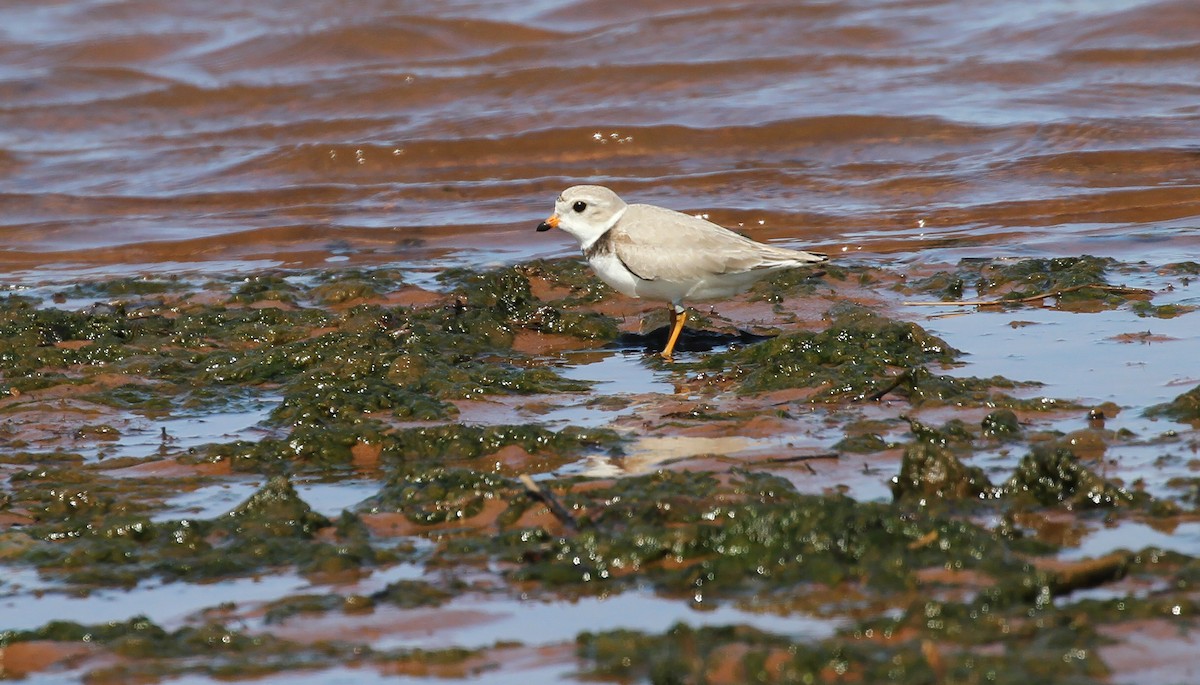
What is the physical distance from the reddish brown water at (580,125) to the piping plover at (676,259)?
2.63m

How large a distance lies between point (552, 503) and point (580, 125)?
940cm

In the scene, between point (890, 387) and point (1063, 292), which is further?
point (1063, 292)

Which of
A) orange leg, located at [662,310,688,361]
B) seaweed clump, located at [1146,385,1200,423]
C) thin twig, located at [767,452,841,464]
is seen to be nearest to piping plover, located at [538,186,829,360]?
orange leg, located at [662,310,688,361]

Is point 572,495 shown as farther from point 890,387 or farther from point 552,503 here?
point 890,387

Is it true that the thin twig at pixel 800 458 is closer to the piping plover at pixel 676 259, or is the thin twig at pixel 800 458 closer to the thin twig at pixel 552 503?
the thin twig at pixel 552 503

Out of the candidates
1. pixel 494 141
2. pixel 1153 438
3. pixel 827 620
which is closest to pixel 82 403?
pixel 827 620

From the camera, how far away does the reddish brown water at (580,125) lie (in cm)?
1084

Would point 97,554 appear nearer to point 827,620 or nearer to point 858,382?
point 827,620

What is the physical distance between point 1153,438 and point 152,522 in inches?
130

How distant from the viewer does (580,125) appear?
13.3 meters

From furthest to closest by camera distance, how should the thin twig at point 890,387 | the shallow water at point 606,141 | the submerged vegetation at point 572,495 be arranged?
the shallow water at point 606,141 → the thin twig at point 890,387 → the submerged vegetation at point 572,495

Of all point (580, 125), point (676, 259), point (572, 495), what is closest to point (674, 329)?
point (676, 259)

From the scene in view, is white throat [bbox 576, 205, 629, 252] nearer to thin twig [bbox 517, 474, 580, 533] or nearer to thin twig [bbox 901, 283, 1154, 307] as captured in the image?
thin twig [bbox 901, 283, 1154, 307]

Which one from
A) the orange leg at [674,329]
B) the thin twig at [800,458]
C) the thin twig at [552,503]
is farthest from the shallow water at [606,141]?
the thin twig at [552,503]
